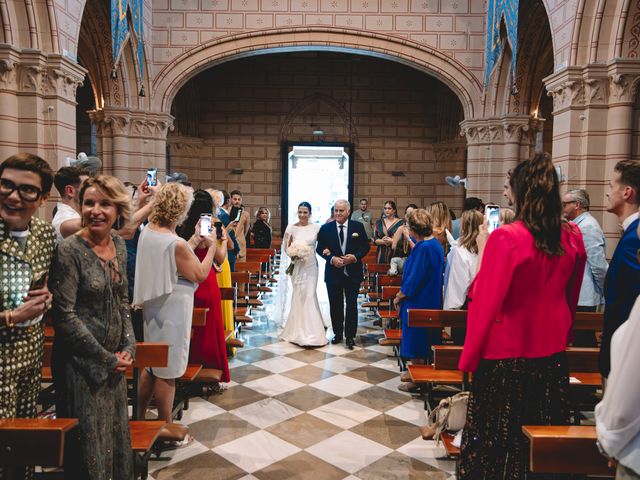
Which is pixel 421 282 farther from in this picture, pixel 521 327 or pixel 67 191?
pixel 67 191

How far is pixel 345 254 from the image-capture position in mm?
6324

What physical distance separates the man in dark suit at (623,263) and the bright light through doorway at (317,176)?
14052 mm

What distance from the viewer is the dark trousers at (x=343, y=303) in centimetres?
625

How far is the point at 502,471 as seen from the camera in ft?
7.67

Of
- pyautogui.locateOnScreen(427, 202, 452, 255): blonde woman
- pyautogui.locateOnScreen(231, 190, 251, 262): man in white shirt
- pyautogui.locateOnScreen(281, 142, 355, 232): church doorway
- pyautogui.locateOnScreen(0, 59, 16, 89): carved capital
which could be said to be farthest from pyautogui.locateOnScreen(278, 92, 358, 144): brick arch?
pyautogui.locateOnScreen(427, 202, 452, 255): blonde woman

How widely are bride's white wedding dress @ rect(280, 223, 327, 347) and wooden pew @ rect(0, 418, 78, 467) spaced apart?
4498mm

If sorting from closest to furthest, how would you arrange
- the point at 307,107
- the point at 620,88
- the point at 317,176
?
1. the point at 620,88
2. the point at 307,107
3. the point at 317,176

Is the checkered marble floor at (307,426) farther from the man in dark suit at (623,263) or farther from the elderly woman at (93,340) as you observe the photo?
the man in dark suit at (623,263)

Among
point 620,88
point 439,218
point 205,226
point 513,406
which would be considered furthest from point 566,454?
point 620,88

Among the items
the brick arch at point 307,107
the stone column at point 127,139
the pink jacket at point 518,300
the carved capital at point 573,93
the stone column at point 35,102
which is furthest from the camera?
the brick arch at point 307,107

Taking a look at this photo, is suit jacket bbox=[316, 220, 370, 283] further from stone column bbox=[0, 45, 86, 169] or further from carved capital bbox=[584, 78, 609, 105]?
stone column bbox=[0, 45, 86, 169]

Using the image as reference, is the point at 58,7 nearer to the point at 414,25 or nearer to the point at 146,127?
the point at 146,127

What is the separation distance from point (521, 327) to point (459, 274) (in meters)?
2.26

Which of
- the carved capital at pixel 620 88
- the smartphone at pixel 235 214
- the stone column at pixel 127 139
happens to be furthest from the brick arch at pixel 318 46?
the carved capital at pixel 620 88
